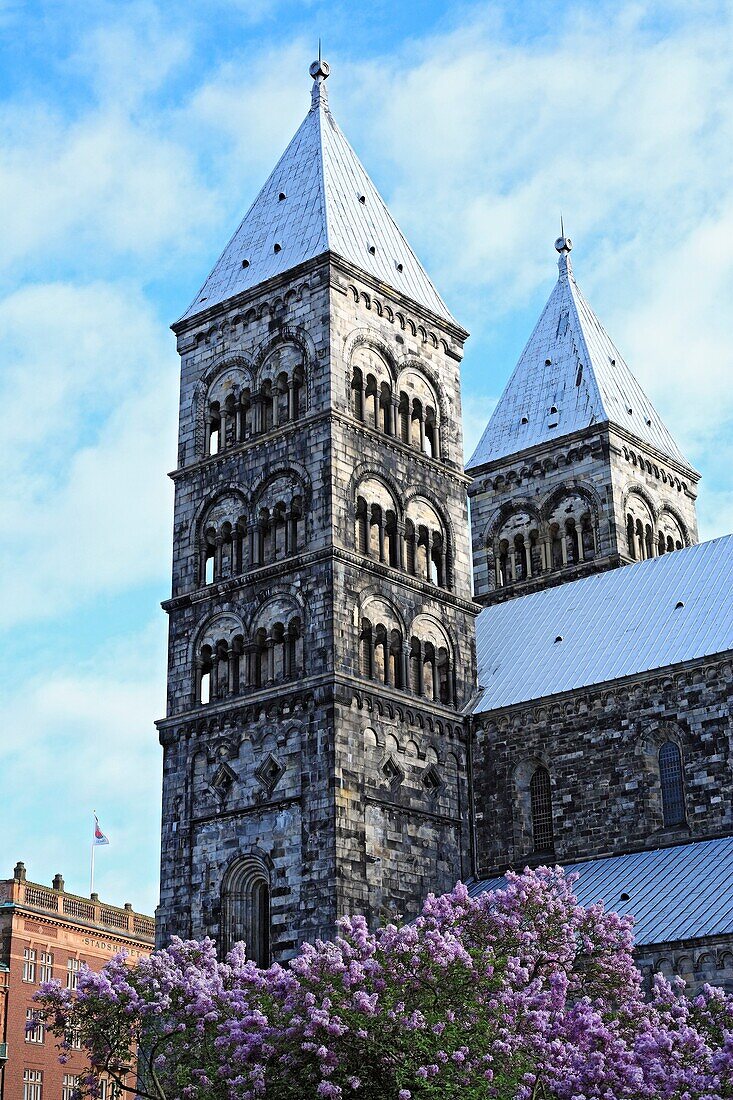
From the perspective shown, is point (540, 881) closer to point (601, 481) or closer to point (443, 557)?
point (443, 557)

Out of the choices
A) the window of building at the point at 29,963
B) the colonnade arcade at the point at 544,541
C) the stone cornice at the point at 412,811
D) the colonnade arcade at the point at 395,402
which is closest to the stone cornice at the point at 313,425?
the colonnade arcade at the point at 395,402

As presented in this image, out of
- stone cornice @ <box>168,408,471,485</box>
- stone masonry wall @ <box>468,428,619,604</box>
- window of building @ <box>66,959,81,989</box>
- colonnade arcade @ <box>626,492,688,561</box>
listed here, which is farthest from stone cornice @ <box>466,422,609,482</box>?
window of building @ <box>66,959,81,989</box>

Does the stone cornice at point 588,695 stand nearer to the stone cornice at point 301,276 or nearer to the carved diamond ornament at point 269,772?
the carved diamond ornament at point 269,772

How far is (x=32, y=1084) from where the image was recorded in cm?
6994

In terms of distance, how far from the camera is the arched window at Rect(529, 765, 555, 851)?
45.8 metres

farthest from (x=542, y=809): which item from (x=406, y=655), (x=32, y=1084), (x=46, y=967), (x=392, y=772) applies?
(x=46, y=967)

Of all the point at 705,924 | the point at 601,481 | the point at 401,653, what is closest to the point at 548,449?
the point at 601,481

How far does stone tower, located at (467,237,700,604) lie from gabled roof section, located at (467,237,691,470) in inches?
2.5

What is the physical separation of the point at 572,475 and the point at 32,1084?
3751 centimetres

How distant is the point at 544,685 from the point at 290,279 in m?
15.7

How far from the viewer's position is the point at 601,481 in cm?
6181

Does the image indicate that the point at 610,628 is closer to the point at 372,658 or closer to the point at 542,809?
the point at 542,809

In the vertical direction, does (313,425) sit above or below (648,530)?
below

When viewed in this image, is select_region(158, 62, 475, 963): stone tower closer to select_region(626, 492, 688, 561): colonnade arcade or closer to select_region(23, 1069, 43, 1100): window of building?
select_region(626, 492, 688, 561): colonnade arcade
